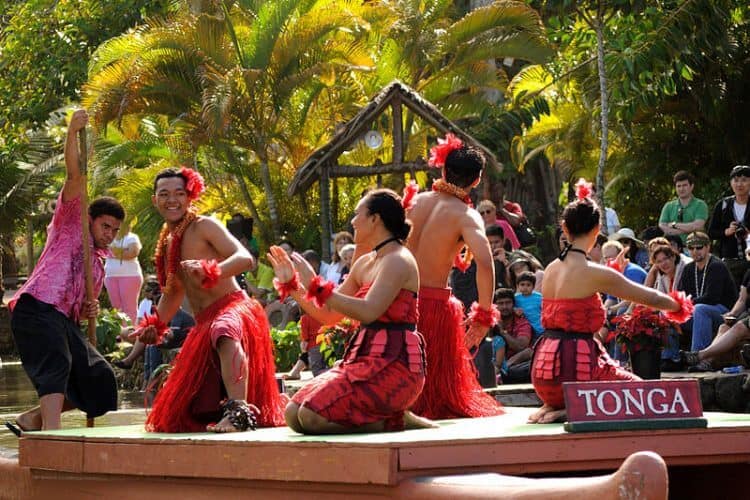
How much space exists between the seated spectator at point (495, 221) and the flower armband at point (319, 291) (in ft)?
21.5

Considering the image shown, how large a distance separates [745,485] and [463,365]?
1.81m

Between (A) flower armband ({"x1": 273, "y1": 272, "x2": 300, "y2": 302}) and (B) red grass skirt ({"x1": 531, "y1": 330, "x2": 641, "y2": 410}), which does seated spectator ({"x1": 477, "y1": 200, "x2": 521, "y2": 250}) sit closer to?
(B) red grass skirt ({"x1": 531, "y1": 330, "x2": 641, "y2": 410})

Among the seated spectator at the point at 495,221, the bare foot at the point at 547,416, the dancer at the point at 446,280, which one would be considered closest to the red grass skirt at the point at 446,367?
the dancer at the point at 446,280

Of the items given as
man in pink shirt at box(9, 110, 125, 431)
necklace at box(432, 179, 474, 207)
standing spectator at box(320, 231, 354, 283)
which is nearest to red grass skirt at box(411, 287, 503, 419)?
necklace at box(432, 179, 474, 207)

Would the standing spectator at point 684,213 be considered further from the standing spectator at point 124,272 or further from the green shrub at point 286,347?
the standing spectator at point 124,272

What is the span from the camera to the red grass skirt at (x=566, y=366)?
6.42 m

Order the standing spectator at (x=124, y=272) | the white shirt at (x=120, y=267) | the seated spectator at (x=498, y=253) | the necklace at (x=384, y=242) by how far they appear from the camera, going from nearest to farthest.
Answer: the necklace at (x=384, y=242)
the seated spectator at (x=498, y=253)
the standing spectator at (x=124, y=272)
the white shirt at (x=120, y=267)

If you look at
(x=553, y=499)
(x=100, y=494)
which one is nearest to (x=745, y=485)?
(x=553, y=499)

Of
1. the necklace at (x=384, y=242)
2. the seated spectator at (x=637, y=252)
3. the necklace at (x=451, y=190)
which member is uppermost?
the necklace at (x=451, y=190)

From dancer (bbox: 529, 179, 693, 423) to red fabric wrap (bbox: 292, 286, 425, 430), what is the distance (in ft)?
2.09

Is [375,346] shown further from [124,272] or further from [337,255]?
[124,272]

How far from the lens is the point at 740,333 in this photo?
10.0 metres

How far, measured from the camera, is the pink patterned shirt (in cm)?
745

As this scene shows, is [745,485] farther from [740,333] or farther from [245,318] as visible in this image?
[740,333]
